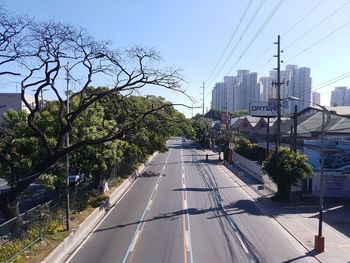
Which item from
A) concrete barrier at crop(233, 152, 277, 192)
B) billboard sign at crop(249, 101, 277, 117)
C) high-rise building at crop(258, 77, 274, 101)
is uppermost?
high-rise building at crop(258, 77, 274, 101)

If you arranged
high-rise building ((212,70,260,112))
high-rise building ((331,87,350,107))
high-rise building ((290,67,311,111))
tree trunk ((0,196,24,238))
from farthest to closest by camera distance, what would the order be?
high-rise building ((212,70,260,112))
high-rise building ((331,87,350,107))
high-rise building ((290,67,311,111))
tree trunk ((0,196,24,238))

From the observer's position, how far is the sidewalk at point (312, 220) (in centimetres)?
2156

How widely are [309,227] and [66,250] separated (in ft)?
43.2

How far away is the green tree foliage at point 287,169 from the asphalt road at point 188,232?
90.9 inches

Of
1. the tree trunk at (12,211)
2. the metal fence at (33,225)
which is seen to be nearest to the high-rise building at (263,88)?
the metal fence at (33,225)

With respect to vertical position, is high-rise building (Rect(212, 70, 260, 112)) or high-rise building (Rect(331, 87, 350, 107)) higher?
high-rise building (Rect(212, 70, 260, 112))

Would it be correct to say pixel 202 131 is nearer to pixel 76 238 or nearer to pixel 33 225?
pixel 76 238

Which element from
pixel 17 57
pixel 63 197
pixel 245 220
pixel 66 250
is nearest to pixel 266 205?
pixel 245 220

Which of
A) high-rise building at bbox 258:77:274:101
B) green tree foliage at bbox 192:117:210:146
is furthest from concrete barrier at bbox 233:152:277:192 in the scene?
high-rise building at bbox 258:77:274:101

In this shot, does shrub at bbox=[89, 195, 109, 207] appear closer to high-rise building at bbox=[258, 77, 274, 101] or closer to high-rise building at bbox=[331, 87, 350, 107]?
high-rise building at bbox=[331, 87, 350, 107]

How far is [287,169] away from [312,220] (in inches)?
234

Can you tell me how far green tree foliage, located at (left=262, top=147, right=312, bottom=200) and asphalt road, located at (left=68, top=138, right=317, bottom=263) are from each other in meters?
2.31

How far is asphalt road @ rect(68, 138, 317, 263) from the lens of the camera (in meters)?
19.9

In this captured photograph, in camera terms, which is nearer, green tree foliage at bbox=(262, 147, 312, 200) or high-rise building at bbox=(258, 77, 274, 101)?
green tree foliage at bbox=(262, 147, 312, 200)
